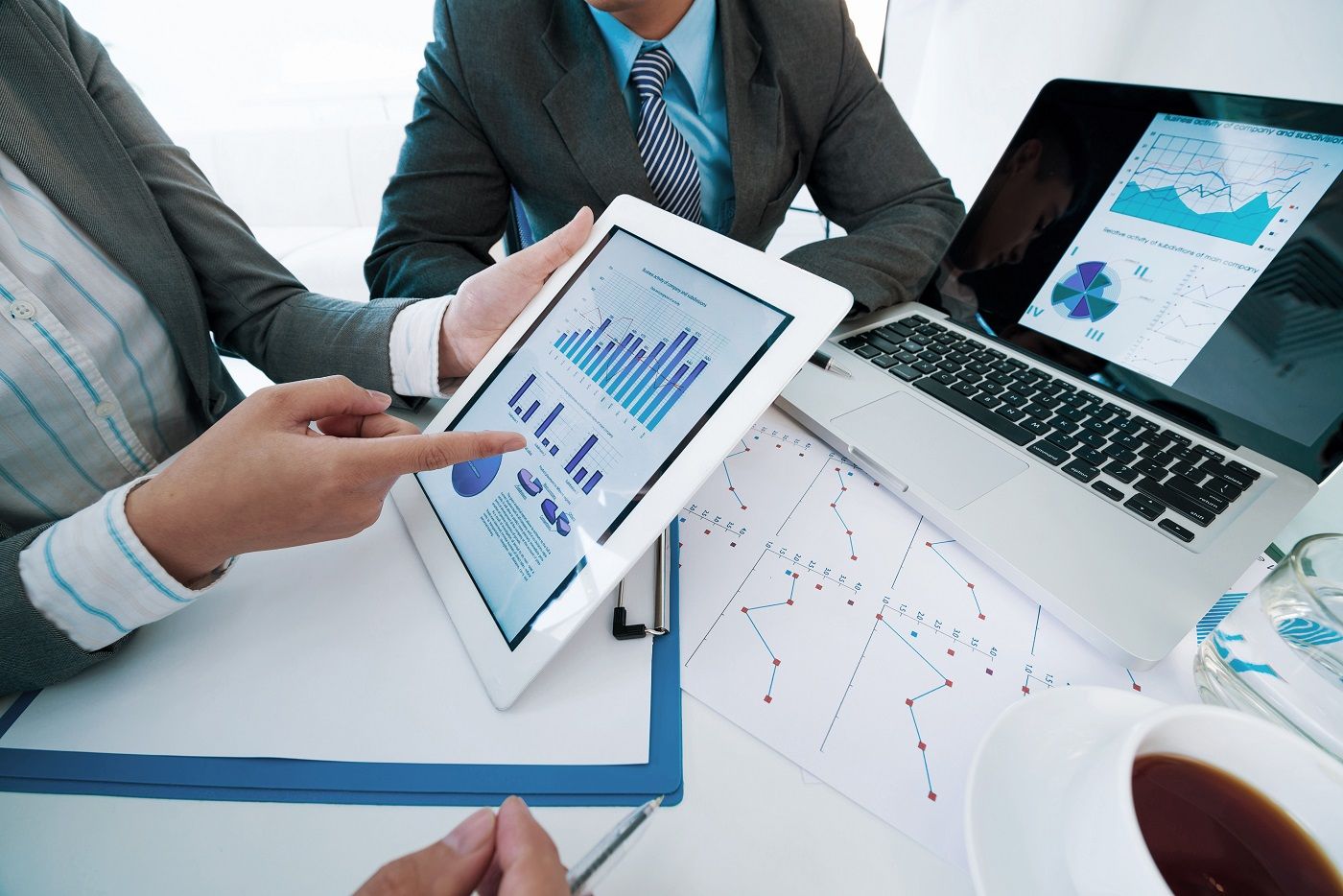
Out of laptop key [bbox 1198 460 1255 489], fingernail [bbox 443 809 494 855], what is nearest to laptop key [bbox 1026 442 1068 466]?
laptop key [bbox 1198 460 1255 489]

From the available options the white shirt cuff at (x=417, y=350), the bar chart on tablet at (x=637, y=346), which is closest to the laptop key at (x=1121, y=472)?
the bar chart on tablet at (x=637, y=346)

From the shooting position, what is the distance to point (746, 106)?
0.80 m

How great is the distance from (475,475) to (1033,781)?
1.26 feet

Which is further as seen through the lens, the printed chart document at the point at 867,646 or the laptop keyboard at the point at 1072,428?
the laptop keyboard at the point at 1072,428

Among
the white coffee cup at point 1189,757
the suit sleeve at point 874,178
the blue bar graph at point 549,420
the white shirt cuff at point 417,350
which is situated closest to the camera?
the white coffee cup at point 1189,757

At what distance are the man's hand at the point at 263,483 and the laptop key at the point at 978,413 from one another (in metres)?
0.41

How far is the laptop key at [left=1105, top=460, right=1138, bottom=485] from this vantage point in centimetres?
45

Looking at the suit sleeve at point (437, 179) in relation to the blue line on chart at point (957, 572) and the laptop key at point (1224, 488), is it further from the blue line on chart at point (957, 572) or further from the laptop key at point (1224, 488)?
the laptop key at point (1224, 488)

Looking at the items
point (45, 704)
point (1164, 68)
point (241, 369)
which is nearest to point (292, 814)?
point (45, 704)

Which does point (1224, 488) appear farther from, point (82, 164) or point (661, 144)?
point (82, 164)

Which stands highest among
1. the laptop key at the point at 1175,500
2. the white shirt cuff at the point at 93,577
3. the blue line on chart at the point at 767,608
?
the laptop key at the point at 1175,500

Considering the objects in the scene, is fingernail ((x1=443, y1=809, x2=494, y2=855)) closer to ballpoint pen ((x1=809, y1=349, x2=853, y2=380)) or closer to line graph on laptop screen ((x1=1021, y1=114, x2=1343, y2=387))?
ballpoint pen ((x1=809, y1=349, x2=853, y2=380))

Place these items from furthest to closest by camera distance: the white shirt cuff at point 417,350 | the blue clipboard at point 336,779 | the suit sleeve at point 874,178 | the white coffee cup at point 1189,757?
the suit sleeve at point 874,178
the white shirt cuff at point 417,350
the blue clipboard at point 336,779
the white coffee cup at point 1189,757

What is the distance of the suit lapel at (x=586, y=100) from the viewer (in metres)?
0.76
